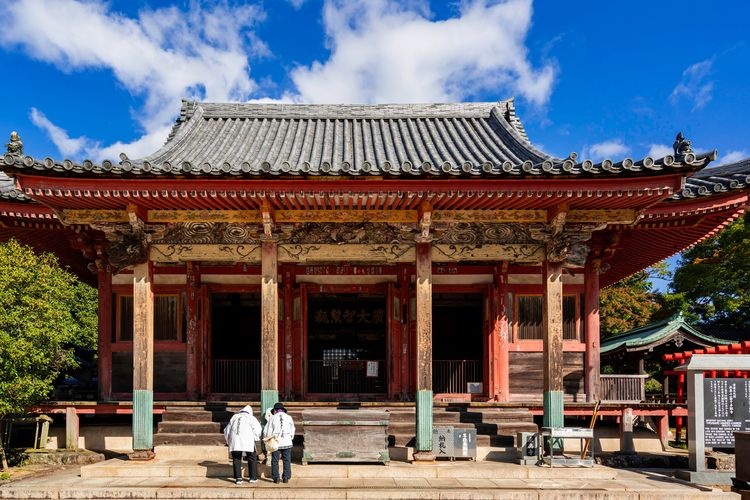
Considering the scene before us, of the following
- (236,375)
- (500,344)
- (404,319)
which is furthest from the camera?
(236,375)

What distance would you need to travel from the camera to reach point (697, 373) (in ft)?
39.3

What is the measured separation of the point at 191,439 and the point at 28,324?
12.8 ft

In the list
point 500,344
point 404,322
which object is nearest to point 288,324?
point 404,322

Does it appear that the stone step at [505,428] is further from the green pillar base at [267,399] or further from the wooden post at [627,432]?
the green pillar base at [267,399]

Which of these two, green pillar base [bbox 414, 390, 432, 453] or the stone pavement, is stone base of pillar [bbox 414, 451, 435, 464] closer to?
green pillar base [bbox 414, 390, 432, 453]

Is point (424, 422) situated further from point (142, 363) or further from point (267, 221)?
point (142, 363)

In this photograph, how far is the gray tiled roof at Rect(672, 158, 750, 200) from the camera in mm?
12352

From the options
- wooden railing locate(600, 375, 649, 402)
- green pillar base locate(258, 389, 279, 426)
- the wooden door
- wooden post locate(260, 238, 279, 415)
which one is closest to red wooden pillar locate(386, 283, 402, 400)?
the wooden door

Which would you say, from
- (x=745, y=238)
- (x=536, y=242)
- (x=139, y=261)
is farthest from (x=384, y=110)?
(x=745, y=238)

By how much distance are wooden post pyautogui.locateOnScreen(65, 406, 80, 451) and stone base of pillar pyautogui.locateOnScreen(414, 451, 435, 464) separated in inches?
302

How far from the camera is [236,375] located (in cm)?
1722

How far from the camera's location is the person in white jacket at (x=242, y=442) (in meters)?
10.9

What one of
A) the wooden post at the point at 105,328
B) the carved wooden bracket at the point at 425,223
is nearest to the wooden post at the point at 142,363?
the wooden post at the point at 105,328

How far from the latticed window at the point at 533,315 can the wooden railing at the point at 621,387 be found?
6.16ft
